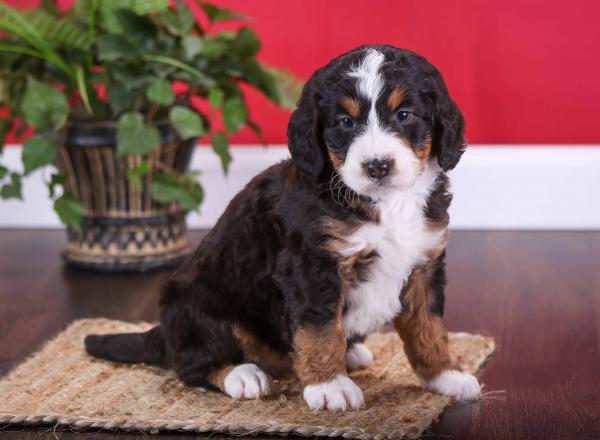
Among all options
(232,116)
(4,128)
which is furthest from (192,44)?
(4,128)

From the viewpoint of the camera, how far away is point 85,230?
413cm

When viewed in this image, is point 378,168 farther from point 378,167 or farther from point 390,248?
point 390,248

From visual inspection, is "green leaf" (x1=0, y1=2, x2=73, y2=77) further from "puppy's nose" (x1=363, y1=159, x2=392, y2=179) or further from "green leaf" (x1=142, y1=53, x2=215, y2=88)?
"puppy's nose" (x1=363, y1=159, x2=392, y2=179)

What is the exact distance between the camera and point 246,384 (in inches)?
102

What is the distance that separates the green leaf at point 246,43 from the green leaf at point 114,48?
1.41ft

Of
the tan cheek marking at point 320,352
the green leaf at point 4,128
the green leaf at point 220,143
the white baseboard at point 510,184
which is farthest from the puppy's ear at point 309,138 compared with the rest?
the white baseboard at point 510,184

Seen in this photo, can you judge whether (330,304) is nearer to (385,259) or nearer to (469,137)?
(385,259)

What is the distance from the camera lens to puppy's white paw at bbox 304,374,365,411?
8.07 ft

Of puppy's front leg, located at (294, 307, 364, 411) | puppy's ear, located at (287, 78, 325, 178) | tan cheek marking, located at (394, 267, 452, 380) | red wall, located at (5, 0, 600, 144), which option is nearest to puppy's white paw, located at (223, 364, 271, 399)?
puppy's front leg, located at (294, 307, 364, 411)

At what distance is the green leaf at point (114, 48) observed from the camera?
12.4 feet

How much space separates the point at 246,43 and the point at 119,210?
32.6 inches

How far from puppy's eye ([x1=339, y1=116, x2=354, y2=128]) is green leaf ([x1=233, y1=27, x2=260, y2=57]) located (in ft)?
5.80

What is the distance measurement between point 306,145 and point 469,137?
2344mm

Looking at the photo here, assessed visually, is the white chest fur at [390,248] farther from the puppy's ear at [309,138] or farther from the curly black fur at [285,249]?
the puppy's ear at [309,138]
